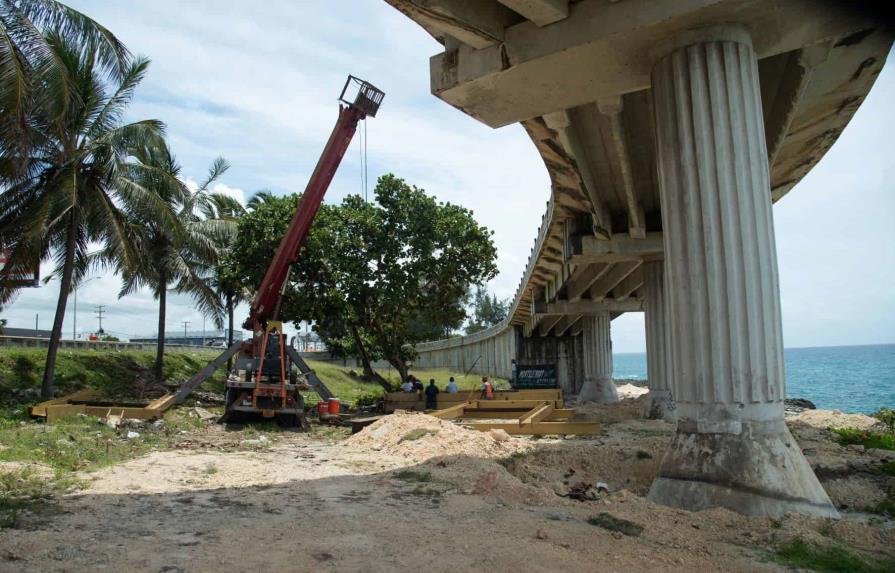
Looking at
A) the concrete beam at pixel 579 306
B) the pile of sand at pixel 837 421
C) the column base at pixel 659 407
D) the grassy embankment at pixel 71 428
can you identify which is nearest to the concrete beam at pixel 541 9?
the grassy embankment at pixel 71 428

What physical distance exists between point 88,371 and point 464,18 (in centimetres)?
2432

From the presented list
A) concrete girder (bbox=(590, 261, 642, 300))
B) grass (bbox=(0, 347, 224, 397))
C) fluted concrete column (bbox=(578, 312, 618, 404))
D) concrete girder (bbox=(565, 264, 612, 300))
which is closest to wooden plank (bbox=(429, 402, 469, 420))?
concrete girder (bbox=(565, 264, 612, 300))

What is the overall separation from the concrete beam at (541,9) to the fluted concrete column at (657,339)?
14.9m

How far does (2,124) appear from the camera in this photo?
16.5 metres

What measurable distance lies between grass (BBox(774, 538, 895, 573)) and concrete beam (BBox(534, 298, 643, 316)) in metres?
26.0

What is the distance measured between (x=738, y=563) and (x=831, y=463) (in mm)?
6173

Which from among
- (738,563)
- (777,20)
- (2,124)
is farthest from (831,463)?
(2,124)

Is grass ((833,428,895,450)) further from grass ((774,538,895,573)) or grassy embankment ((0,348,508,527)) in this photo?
grassy embankment ((0,348,508,527))

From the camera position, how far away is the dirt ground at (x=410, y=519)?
19.1 feet

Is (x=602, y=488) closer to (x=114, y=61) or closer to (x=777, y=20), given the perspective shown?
(x=777, y=20)

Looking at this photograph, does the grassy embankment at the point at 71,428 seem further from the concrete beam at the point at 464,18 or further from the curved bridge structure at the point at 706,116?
the curved bridge structure at the point at 706,116

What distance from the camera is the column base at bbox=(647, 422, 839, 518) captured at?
739cm

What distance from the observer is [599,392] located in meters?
34.1

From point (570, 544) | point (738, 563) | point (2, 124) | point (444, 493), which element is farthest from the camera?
point (2, 124)
